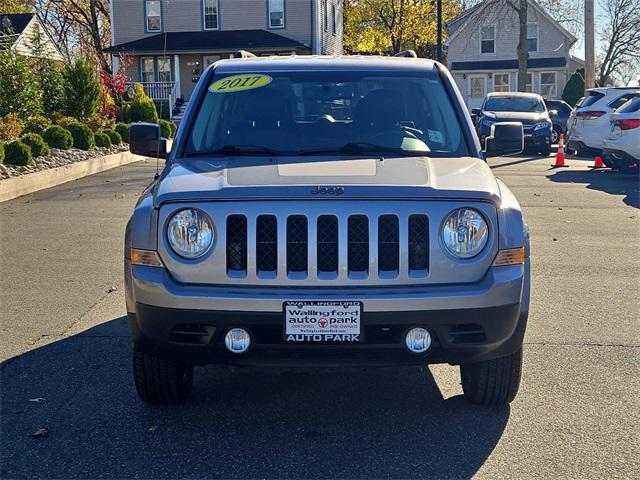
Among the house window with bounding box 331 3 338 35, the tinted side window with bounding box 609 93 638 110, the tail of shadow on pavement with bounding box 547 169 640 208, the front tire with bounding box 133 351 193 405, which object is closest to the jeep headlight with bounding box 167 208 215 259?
the front tire with bounding box 133 351 193 405

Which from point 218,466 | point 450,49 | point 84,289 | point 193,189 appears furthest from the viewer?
point 450,49

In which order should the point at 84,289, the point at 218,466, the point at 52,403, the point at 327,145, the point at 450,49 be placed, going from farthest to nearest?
the point at 450,49 → the point at 84,289 → the point at 327,145 → the point at 52,403 → the point at 218,466

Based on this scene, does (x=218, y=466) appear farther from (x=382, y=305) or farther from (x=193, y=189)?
(x=193, y=189)

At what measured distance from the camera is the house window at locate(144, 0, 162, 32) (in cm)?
4006

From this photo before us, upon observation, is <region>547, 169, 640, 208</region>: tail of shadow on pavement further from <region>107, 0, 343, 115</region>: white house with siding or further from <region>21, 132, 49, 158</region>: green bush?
<region>107, 0, 343, 115</region>: white house with siding

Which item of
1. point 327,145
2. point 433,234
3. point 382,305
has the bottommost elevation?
point 382,305

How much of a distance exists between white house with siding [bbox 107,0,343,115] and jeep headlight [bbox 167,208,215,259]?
114 ft

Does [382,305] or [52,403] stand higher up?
[382,305]

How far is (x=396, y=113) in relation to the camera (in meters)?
5.43

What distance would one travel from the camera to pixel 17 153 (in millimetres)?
15164

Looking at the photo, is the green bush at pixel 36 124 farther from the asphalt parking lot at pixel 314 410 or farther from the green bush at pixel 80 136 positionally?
the asphalt parking lot at pixel 314 410

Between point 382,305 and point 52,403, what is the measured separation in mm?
2012

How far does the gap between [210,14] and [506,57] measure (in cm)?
2100

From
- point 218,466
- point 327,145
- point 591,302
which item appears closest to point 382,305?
point 218,466
